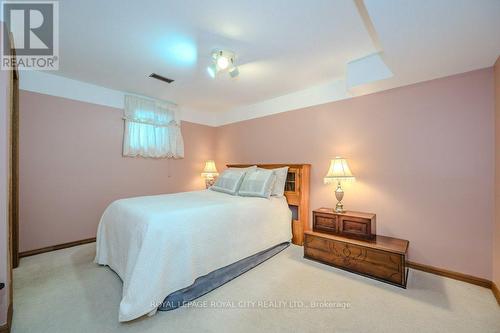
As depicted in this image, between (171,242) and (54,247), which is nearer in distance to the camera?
(171,242)

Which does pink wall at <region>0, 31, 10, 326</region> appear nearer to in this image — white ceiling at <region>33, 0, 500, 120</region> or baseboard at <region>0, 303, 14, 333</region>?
baseboard at <region>0, 303, 14, 333</region>

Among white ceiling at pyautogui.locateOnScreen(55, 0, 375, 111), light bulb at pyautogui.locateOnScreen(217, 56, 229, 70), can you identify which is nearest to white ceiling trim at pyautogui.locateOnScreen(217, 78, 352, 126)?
white ceiling at pyautogui.locateOnScreen(55, 0, 375, 111)

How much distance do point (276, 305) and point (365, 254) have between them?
111cm

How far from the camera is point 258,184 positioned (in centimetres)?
297

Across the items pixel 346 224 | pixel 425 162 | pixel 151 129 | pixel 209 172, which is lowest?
pixel 346 224

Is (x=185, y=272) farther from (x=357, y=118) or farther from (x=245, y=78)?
(x=357, y=118)

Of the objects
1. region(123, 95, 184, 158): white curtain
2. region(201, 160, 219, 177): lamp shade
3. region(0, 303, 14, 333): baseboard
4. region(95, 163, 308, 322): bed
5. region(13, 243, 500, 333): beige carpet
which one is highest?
region(123, 95, 184, 158): white curtain

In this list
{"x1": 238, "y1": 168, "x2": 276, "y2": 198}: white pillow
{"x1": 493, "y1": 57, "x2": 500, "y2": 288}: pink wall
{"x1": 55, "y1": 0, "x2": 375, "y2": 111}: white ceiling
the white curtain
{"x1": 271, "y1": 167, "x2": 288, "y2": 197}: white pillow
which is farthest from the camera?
the white curtain

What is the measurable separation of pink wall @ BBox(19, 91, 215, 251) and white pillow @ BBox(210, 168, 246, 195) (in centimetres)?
142

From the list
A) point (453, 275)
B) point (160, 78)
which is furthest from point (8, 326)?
point (453, 275)

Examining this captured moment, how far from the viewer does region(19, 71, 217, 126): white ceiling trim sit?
9.12 feet

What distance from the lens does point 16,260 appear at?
7.84ft

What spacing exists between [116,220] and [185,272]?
967 mm

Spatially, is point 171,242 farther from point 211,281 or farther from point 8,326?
point 8,326
